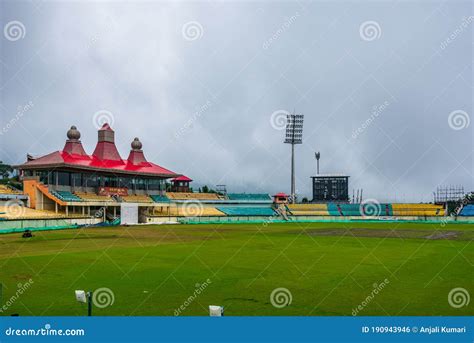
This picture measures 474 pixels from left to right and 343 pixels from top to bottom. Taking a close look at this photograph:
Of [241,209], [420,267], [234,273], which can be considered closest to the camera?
[234,273]

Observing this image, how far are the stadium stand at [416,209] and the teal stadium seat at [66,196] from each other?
177 feet

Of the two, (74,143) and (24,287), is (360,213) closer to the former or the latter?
(74,143)

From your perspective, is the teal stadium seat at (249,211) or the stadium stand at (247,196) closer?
the teal stadium seat at (249,211)

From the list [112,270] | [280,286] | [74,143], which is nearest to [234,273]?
[280,286]

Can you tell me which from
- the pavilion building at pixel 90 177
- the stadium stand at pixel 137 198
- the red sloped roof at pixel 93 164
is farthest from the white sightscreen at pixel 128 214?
the red sloped roof at pixel 93 164

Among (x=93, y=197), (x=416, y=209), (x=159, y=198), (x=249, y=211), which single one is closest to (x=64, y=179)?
(x=93, y=197)

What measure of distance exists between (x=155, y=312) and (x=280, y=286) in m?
4.88

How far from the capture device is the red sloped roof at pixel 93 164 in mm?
60897

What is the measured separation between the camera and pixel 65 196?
59.1 m

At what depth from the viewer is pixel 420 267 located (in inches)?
744

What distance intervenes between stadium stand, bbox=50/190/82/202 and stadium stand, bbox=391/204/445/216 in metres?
54.1

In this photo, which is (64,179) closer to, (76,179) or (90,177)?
(76,179)

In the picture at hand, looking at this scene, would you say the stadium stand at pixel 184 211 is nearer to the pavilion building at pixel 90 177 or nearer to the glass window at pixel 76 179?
the pavilion building at pixel 90 177

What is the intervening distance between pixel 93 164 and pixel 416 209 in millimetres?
57065
